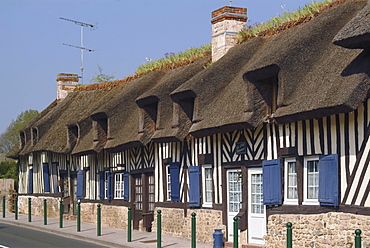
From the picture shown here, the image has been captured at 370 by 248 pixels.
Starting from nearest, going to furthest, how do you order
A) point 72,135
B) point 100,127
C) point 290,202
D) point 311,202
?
point 311,202 → point 290,202 → point 100,127 → point 72,135

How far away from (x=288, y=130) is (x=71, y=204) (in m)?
14.8

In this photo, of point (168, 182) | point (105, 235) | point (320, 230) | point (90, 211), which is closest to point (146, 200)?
point (168, 182)

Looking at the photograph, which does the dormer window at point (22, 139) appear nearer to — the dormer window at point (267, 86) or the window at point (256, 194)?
the window at point (256, 194)

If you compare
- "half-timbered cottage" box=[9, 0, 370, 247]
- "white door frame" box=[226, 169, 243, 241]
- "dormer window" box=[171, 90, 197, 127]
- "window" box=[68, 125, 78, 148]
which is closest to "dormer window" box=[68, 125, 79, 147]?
"window" box=[68, 125, 78, 148]

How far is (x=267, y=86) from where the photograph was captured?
48.4 ft

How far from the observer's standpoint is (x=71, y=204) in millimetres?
26578

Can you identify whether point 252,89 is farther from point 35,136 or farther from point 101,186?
point 35,136

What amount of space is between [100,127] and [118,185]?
7.09 ft

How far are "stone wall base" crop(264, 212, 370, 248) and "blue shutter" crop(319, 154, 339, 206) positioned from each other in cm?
28

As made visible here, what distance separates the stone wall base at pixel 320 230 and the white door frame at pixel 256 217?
56 centimetres

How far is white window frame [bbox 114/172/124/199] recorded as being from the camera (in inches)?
885

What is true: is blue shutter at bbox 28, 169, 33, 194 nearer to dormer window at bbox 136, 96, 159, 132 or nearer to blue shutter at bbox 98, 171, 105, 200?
blue shutter at bbox 98, 171, 105, 200

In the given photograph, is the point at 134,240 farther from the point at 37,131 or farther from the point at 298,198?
the point at 37,131

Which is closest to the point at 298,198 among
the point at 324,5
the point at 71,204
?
the point at 324,5
